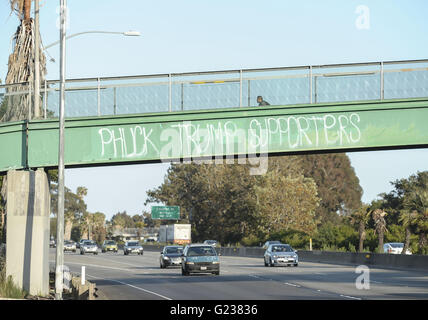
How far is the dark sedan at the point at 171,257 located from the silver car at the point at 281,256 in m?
5.78

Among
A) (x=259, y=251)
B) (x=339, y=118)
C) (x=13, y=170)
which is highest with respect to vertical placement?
(x=339, y=118)

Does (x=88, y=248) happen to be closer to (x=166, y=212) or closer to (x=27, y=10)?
(x=166, y=212)

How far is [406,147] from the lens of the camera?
27.2 meters

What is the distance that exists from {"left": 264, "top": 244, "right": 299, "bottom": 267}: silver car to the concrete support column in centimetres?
2387

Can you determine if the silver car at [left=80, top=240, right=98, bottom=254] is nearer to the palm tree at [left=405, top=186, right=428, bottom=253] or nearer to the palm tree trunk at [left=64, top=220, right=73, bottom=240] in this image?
the palm tree at [left=405, top=186, right=428, bottom=253]

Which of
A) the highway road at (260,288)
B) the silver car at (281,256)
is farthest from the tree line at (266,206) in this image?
the highway road at (260,288)

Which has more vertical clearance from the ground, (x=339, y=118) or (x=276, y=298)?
(x=339, y=118)

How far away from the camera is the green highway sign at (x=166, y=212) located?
120 m

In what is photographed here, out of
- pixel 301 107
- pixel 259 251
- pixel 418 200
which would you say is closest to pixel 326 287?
pixel 301 107

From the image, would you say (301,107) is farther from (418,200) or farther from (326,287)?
(418,200)

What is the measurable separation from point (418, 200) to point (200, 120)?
2768cm

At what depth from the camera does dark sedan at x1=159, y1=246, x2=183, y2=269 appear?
Answer: 51625 millimetres
